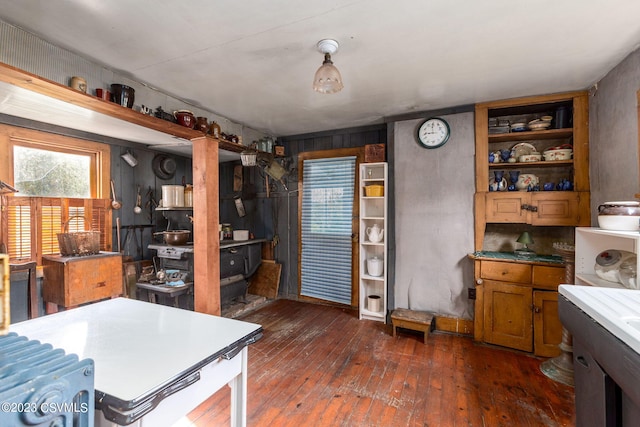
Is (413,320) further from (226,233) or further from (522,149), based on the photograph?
(226,233)

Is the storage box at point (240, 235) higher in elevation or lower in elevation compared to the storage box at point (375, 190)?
lower

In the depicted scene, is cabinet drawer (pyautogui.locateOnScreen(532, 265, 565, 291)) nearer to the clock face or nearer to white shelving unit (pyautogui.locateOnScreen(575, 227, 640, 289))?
white shelving unit (pyautogui.locateOnScreen(575, 227, 640, 289))

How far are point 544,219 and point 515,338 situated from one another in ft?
3.82

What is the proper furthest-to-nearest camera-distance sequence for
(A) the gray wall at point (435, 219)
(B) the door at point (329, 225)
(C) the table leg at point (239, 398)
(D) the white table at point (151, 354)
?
1. (B) the door at point (329, 225)
2. (A) the gray wall at point (435, 219)
3. (C) the table leg at point (239, 398)
4. (D) the white table at point (151, 354)

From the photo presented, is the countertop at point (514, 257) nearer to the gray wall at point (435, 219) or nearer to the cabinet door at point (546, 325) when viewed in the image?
the gray wall at point (435, 219)

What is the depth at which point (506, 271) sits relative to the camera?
8.98 feet

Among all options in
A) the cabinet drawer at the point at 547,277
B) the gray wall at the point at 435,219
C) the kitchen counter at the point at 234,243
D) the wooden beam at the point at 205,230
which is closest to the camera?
the wooden beam at the point at 205,230

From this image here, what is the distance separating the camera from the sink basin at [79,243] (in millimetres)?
2680

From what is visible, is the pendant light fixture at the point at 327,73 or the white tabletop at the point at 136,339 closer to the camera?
the white tabletop at the point at 136,339

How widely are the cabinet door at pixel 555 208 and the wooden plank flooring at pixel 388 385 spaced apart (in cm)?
128

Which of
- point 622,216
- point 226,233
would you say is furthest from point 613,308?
point 226,233

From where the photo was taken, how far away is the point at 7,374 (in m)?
0.67

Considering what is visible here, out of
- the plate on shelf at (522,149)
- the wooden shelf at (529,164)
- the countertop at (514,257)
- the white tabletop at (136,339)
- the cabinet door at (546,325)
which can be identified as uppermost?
the plate on shelf at (522,149)

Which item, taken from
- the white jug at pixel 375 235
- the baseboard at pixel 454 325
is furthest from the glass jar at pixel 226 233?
the baseboard at pixel 454 325
